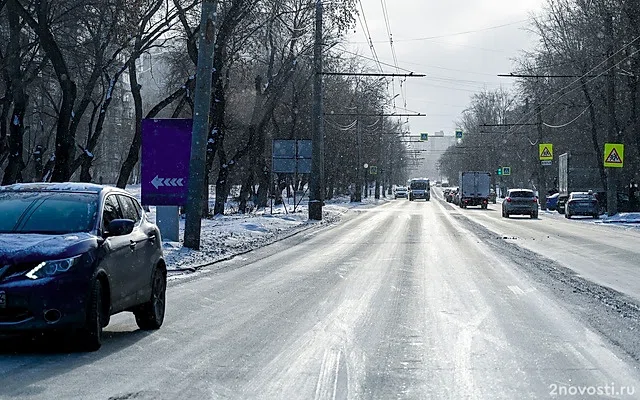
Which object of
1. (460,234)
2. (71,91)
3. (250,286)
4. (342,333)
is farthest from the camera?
(460,234)

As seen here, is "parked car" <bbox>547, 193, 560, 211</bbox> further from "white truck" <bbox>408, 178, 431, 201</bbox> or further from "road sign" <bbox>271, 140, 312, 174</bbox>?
"white truck" <bbox>408, 178, 431, 201</bbox>

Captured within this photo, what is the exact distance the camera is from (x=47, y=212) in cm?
948

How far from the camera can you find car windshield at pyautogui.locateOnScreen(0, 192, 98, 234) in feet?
30.3

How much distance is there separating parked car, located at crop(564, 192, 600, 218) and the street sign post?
3410 cm

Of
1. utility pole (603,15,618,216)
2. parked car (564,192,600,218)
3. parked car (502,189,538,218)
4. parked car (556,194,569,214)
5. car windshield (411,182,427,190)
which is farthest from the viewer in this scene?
car windshield (411,182,427,190)

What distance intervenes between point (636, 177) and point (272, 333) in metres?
48.5

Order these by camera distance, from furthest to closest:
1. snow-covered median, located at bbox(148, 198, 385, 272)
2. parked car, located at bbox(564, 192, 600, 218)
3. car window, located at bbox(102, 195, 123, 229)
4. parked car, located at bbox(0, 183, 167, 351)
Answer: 1. parked car, located at bbox(564, 192, 600, 218)
2. snow-covered median, located at bbox(148, 198, 385, 272)
3. car window, located at bbox(102, 195, 123, 229)
4. parked car, located at bbox(0, 183, 167, 351)

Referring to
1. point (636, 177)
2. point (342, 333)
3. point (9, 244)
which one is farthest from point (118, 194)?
point (636, 177)

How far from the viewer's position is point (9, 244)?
8469 millimetres

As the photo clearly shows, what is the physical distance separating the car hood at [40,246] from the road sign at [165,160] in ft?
43.3

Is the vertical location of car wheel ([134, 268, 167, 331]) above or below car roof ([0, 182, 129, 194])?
below

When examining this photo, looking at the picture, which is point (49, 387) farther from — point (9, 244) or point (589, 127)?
point (589, 127)

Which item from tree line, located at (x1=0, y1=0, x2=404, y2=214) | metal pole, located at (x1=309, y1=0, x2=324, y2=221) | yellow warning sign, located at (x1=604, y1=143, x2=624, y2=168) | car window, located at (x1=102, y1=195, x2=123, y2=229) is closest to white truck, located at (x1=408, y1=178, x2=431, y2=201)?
tree line, located at (x1=0, y1=0, x2=404, y2=214)

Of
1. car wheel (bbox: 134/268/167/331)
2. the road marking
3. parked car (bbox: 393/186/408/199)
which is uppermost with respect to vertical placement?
car wheel (bbox: 134/268/167/331)
